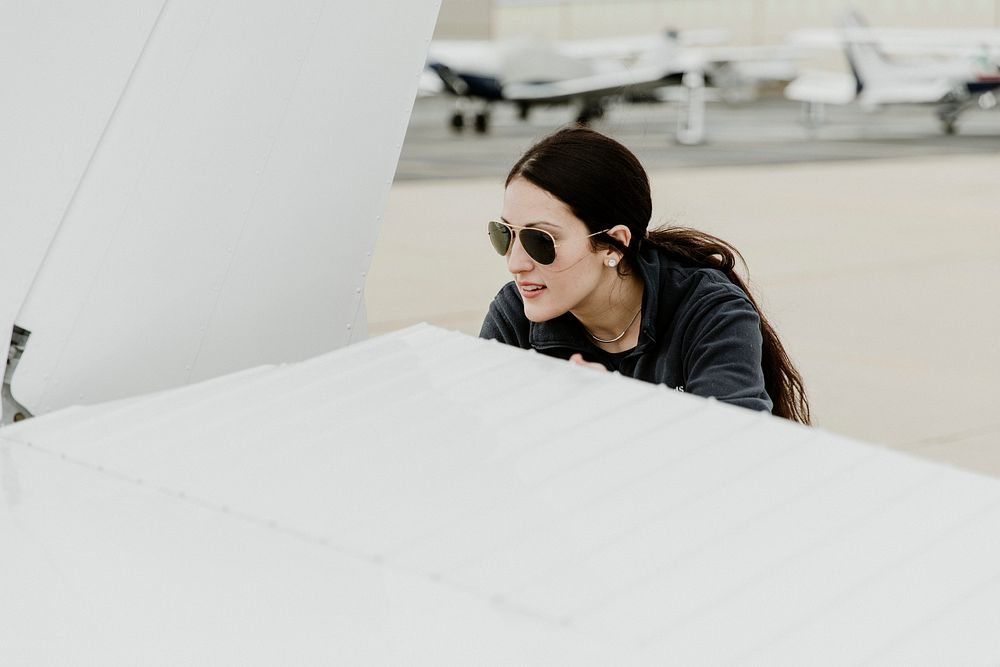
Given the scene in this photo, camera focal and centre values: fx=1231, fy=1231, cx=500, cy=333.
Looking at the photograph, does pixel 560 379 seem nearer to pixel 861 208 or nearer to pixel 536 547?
pixel 536 547

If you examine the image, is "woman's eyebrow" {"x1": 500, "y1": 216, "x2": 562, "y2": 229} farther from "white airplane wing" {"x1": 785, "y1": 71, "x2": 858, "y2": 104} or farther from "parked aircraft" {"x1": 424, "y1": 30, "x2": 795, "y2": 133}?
"white airplane wing" {"x1": 785, "y1": 71, "x2": 858, "y2": 104}

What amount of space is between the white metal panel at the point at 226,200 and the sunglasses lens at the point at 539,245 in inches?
14.2

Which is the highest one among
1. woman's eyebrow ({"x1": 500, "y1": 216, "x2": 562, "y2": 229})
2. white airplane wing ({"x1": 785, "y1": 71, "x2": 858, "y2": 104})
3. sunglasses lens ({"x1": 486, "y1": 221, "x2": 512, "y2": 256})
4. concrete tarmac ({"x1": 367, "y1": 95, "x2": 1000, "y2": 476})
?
white airplane wing ({"x1": 785, "y1": 71, "x2": 858, "y2": 104})

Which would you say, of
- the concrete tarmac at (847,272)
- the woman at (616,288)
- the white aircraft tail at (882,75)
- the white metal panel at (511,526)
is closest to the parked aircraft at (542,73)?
the white aircraft tail at (882,75)

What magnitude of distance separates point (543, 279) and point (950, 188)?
14.6 metres

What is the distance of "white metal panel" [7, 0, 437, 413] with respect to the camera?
2.18 meters

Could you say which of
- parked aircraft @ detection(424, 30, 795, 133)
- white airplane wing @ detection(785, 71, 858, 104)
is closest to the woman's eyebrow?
parked aircraft @ detection(424, 30, 795, 133)

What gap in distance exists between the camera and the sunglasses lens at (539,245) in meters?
2.52

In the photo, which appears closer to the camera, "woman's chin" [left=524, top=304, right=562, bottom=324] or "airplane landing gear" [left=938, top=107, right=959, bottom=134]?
"woman's chin" [left=524, top=304, right=562, bottom=324]

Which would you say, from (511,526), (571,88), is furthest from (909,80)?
(511,526)

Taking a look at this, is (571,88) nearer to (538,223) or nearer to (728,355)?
(538,223)

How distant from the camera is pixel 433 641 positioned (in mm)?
1192

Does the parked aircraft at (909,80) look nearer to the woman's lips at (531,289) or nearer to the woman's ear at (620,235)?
the woman's ear at (620,235)

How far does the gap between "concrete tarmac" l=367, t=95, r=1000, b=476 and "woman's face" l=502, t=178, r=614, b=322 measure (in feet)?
1.69
